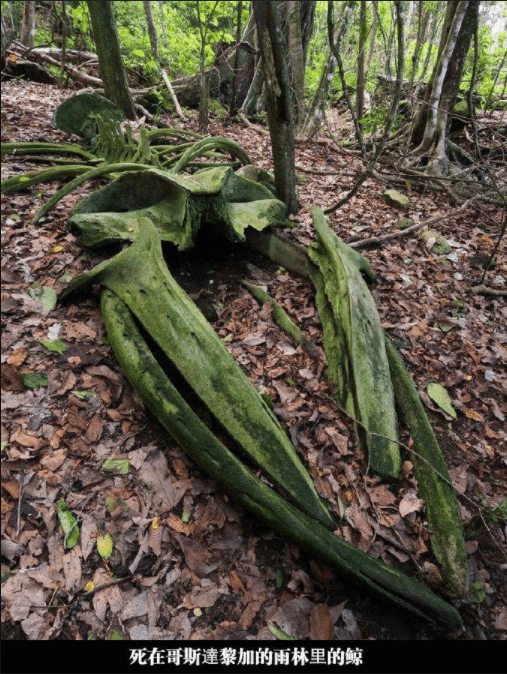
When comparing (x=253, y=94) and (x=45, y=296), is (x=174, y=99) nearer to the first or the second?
(x=253, y=94)

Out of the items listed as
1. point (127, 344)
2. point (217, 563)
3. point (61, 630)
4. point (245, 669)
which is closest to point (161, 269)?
point (127, 344)

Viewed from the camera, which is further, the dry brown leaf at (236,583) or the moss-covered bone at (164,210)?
the moss-covered bone at (164,210)

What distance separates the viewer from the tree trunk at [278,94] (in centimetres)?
357

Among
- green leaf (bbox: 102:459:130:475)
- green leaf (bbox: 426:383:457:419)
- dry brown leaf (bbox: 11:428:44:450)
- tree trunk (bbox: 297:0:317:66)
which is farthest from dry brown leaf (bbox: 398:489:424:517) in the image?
tree trunk (bbox: 297:0:317:66)

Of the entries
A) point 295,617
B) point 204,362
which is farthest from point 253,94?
point 295,617

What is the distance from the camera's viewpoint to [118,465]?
2.48 meters

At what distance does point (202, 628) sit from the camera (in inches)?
81.3

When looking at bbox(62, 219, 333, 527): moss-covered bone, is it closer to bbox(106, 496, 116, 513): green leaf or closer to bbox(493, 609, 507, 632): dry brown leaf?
bbox(106, 496, 116, 513): green leaf

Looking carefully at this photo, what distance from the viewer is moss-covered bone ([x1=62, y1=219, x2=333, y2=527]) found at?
245 centimetres

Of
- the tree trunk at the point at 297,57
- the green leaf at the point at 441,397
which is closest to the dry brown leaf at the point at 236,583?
the green leaf at the point at 441,397

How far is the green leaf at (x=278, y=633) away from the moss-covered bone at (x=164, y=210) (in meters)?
2.91

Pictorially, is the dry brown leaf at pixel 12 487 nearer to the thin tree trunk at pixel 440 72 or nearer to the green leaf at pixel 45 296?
the green leaf at pixel 45 296

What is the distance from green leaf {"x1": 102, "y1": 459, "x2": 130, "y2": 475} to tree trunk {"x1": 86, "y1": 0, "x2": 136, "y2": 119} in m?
5.91

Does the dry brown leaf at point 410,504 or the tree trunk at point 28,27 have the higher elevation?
the tree trunk at point 28,27
